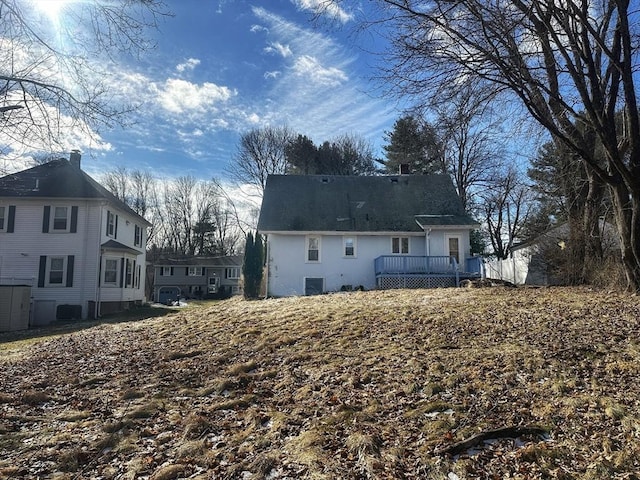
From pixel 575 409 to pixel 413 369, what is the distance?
1947 mm

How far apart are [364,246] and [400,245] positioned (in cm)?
181

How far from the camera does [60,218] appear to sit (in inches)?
800

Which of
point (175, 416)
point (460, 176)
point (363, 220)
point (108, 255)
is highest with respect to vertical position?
point (460, 176)

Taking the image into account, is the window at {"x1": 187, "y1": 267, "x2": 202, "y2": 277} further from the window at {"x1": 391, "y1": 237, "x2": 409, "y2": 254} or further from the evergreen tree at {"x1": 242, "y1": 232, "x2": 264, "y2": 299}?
the window at {"x1": 391, "y1": 237, "x2": 409, "y2": 254}

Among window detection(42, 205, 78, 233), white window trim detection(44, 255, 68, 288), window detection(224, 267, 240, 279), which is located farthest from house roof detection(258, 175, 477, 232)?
window detection(224, 267, 240, 279)

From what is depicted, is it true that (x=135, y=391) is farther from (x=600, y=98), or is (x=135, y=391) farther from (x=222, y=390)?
(x=600, y=98)

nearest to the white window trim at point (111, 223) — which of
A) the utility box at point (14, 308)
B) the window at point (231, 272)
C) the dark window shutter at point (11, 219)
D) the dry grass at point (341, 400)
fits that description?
the dark window shutter at point (11, 219)

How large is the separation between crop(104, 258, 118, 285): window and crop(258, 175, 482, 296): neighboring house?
23.9 feet

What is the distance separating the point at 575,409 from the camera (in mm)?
4527

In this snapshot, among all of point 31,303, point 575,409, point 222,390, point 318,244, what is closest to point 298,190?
point 318,244

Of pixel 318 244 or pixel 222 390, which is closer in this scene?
pixel 222 390

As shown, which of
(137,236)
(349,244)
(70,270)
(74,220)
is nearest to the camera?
(70,270)

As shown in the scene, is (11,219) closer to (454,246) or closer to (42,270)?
(42,270)

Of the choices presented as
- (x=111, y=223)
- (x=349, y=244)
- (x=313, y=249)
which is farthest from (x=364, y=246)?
(x=111, y=223)
